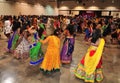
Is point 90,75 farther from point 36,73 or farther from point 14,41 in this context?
point 14,41

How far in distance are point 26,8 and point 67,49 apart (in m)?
15.1

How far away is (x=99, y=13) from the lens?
22281mm

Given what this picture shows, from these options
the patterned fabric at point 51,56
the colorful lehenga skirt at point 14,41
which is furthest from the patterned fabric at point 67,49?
the colorful lehenga skirt at point 14,41

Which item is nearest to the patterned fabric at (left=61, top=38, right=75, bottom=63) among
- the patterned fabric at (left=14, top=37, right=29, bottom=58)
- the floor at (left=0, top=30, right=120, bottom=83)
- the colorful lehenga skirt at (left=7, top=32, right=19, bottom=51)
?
the floor at (left=0, top=30, right=120, bottom=83)

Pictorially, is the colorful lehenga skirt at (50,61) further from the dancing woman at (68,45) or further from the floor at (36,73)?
the dancing woman at (68,45)

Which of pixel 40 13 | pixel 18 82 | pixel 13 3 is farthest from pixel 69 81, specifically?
pixel 40 13

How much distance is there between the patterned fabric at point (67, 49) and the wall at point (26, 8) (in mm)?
12187

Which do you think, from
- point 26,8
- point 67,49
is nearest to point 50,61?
point 67,49

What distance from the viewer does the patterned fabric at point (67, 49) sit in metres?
4.57

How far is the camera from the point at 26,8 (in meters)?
18.5

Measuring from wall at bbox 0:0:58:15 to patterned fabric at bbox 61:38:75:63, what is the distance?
12.2 m

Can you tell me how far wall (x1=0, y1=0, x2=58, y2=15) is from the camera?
604 inches

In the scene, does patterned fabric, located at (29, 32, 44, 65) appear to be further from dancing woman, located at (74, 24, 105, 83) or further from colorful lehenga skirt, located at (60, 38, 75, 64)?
dancing woman, located at (74, 24, 105, 83)

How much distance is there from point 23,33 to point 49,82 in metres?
2.05
